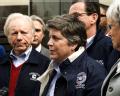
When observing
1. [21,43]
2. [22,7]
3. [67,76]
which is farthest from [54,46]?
[22,7]

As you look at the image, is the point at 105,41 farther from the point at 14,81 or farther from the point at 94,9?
the point at 14,81

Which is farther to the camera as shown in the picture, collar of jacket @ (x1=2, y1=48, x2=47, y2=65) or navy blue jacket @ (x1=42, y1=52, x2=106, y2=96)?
collar of jacket @ (x1=2, y1=48, x2=47, y2=65)

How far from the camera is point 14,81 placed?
4199 millimetres

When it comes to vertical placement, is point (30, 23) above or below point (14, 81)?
above

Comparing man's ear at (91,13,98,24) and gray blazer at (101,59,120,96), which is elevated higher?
man's ear at (91,13,98,24)

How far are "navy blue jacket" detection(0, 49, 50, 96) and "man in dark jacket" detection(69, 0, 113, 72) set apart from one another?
0.46 metres

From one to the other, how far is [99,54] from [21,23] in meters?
0.77

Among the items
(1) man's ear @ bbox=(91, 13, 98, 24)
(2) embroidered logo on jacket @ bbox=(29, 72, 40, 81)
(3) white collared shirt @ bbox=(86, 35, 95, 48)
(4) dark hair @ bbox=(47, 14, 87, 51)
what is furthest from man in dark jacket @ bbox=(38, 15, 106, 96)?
(1) man's ear @ bbox=(91, 13, 98, 24)

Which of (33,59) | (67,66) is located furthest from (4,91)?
(67,66)

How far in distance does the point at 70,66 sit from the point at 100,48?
801 millimetres

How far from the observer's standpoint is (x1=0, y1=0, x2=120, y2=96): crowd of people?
10.9 feet

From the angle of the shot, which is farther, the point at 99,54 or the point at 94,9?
the point at 94,9

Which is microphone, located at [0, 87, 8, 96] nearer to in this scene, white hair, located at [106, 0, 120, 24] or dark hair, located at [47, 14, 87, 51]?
dark hair, located at [47, 14, 87, 51]

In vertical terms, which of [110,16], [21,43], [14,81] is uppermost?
[110,16]
